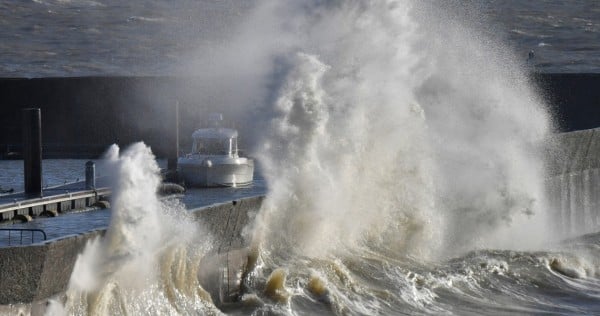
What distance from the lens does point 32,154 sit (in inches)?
924

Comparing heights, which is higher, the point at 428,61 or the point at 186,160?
the point at 428,61

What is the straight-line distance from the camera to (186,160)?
84.2 ft

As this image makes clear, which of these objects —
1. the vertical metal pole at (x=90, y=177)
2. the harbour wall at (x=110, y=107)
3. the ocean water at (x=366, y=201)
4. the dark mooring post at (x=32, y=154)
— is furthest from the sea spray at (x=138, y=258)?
the harbour wall at (x=110, y=107)

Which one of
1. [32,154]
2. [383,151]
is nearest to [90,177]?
[32,154]

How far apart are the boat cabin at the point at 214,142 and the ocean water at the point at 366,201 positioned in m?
1.07

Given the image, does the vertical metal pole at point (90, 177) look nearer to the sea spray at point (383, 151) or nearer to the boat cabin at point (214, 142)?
the boat cabin at point (214, 142)

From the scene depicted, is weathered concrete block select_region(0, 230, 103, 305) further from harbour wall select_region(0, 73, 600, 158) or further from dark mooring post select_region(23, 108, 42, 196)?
harbour wall select_region(0, 73, 600, 158)

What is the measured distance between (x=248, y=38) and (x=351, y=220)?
11226 millimetres

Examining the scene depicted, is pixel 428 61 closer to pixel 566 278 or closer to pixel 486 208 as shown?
pixel 486 208

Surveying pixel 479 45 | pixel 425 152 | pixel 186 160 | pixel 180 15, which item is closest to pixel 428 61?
pixel 425 152

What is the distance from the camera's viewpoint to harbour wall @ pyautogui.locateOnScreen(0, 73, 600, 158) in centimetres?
4478

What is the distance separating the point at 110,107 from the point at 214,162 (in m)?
20.3

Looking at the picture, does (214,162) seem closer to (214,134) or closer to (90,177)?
(214,134)

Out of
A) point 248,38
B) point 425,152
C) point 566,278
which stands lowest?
point 566,278
